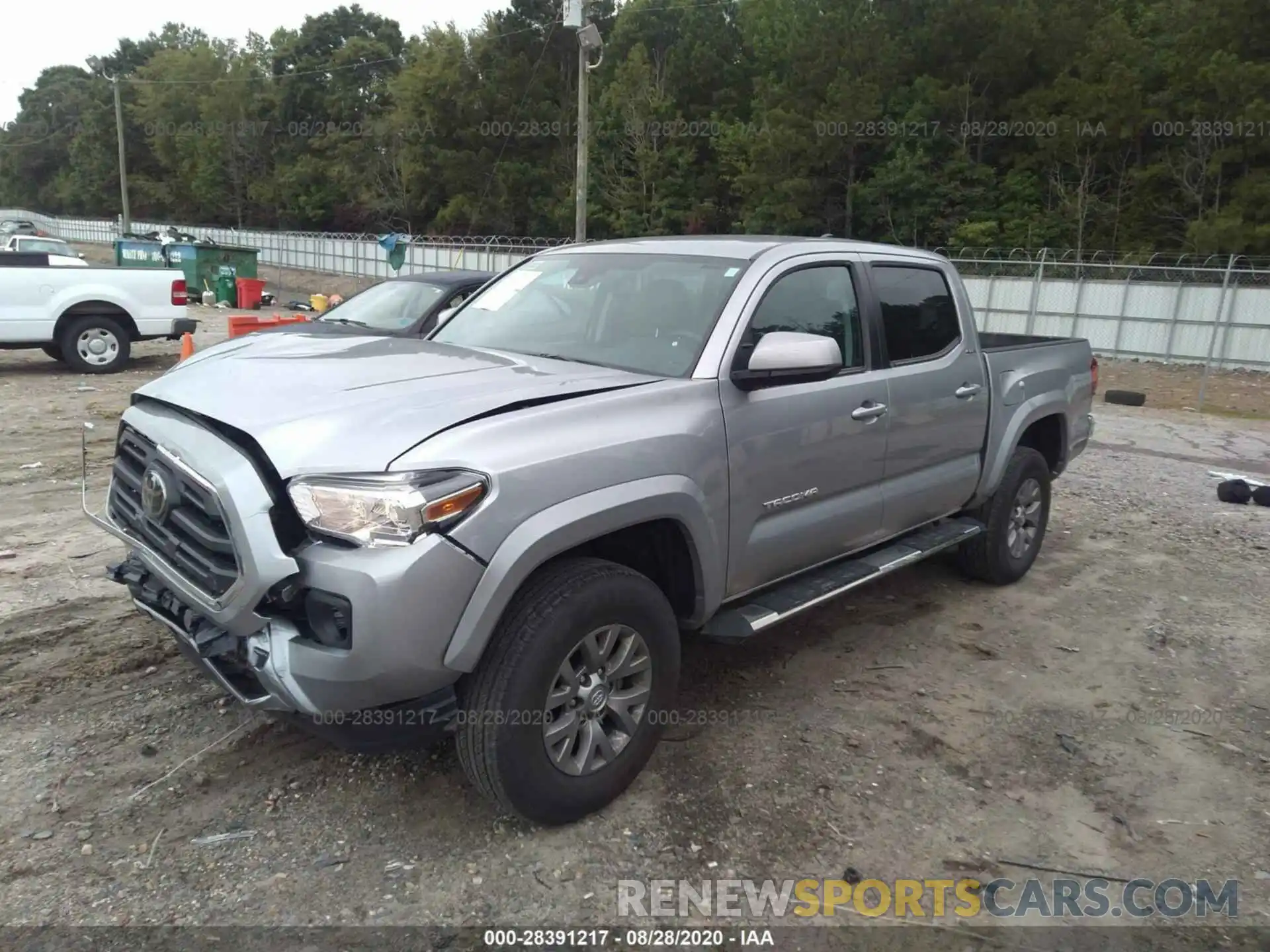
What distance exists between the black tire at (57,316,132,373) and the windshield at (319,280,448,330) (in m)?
4.25

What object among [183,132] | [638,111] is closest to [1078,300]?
[638,111]

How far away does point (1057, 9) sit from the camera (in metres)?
33.2

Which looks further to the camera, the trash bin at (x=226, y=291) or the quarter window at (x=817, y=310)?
the trash bin at (x=226, y=291)

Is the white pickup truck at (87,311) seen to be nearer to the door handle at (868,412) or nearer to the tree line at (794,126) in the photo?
the door handle at (868,412)

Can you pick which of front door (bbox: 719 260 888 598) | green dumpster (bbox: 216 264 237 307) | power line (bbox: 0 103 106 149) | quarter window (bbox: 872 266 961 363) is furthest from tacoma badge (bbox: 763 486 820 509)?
power line (bbox: 0 103 106 149)

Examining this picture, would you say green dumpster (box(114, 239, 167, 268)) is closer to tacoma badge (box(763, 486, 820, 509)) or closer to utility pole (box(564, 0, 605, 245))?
utility pole (box(564, 0, 605, 245))

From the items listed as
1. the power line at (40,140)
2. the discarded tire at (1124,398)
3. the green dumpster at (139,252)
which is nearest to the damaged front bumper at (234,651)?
the discarded tire at (1124,398)

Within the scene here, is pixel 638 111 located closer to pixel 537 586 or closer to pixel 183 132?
pixel 537 586

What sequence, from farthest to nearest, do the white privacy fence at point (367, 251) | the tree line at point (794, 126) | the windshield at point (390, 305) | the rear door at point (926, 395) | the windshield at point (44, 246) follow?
the white privacy fence at point (367, 251) → the tree line at point (794, 126) → the windshield at point (44, 246) → the windshield at point (390, 305) → the rear door at point (926, 395)

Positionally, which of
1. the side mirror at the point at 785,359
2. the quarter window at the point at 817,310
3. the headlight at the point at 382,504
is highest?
the quarter window at the point at 817,310

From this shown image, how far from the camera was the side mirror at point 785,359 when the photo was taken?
3.36 meters

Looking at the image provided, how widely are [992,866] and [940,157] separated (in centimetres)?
3563

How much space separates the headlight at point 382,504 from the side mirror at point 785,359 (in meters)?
1.26

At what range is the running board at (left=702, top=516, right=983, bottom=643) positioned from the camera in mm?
3525
